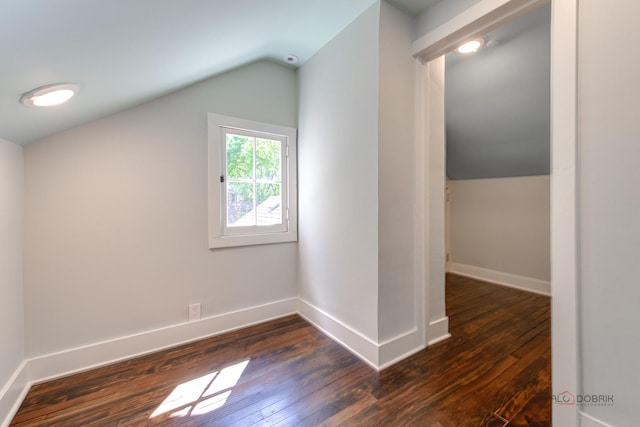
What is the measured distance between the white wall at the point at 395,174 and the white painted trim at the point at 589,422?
2.89 feet

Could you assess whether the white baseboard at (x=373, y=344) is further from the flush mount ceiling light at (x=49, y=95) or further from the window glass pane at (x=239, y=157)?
the flush mount ceiling light at (x=49, y=95)

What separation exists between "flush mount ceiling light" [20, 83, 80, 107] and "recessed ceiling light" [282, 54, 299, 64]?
156 cm

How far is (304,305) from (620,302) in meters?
1.99

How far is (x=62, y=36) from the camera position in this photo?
0.85m

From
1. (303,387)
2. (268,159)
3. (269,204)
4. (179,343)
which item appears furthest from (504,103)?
(179,343)

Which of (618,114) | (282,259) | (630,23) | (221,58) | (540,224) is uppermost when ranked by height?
(221,58)

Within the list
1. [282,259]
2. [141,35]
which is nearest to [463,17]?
[141,35]

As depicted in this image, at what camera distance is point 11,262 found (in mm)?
1377

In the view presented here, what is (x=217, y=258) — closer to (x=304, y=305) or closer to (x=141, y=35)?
(x=304, y=305)

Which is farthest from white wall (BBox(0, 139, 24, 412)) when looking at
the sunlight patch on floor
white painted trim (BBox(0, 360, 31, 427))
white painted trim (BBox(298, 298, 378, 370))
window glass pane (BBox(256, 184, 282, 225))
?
white painted trim (BBox(298, 298, 378, 370))

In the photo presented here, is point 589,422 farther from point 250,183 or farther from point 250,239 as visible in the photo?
point 250,183

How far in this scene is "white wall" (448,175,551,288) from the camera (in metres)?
3.12

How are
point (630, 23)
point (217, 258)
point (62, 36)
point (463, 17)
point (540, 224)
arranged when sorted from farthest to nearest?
point (540, 224)
point (217, 258)
point (463, 17)
point (630, 23)
point (62, 36)

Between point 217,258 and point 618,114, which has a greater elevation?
point 618,114
